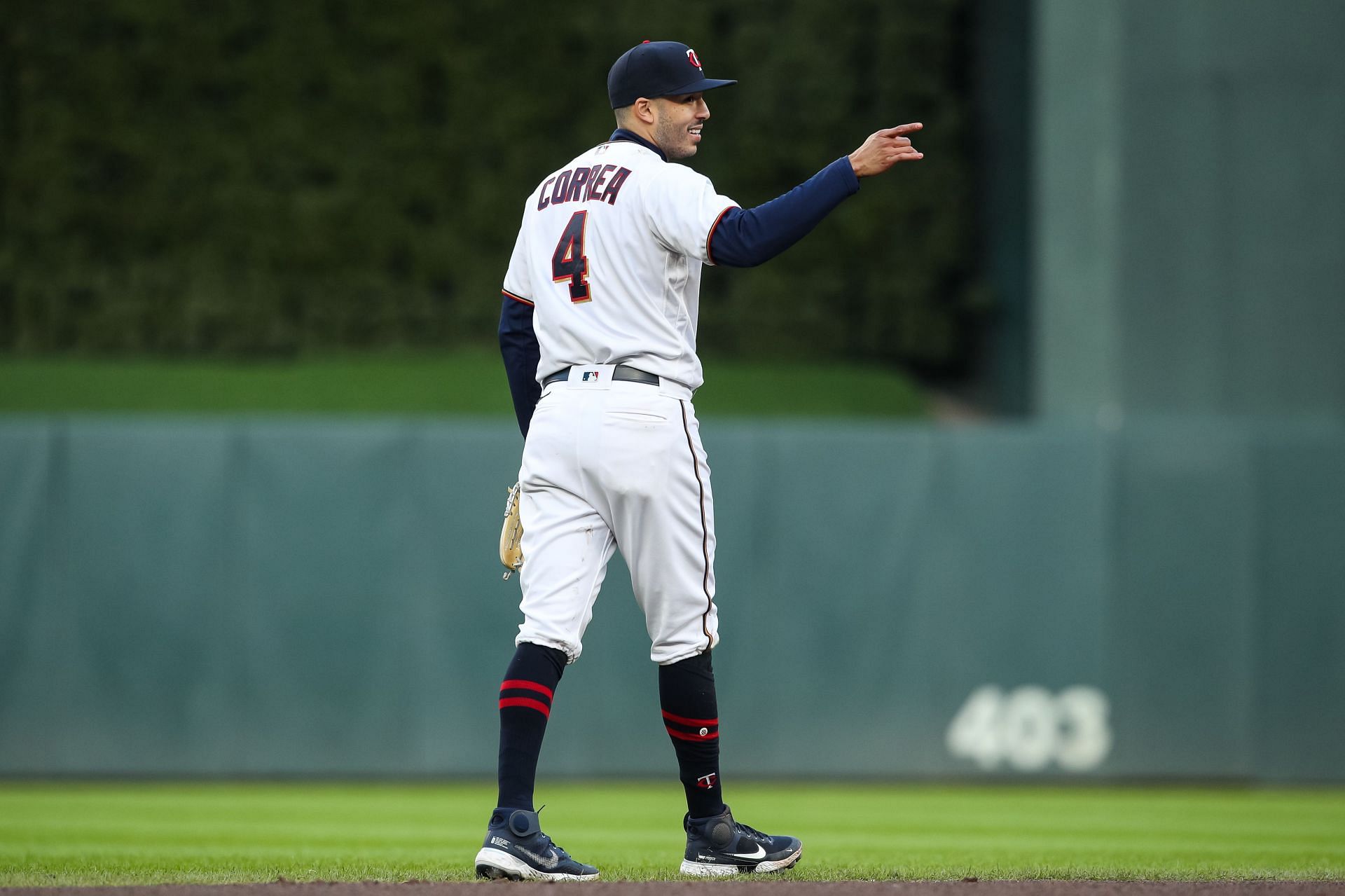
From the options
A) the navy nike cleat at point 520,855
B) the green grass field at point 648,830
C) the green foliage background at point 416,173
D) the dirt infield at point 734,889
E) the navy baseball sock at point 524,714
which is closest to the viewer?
the dirt infield at point 734,889

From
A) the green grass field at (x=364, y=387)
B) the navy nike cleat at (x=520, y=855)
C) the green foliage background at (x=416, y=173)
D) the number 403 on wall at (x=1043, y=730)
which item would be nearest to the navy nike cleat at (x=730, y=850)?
the navy nike cleat at (x=520, y=855)

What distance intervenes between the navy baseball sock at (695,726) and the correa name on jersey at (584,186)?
104 cm

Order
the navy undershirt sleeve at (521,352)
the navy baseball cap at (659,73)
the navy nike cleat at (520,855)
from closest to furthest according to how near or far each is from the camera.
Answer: the navy nike cleat at (520,855)
the navy baseball cap at (659,73)
the navy undershirt sleeve at (521,352)

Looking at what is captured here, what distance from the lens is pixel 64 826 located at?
218 inches

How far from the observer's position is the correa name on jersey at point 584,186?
3.52m

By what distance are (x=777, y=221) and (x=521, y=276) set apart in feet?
2.24

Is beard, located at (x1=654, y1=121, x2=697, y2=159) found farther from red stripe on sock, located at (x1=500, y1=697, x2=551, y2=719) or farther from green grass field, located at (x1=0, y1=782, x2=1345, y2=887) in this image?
green grass field, located at (x1=0, y1=782, x2=1345, y2=887)

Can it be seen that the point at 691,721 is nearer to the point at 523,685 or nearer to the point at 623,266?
the point at 523,685

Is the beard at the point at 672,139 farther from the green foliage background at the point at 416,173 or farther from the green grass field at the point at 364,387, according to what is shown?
the green foliage background at the point at 416,173

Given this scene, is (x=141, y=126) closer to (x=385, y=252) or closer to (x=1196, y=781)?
(x=385, y=252)

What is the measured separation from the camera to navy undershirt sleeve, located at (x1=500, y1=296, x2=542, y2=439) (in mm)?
3740

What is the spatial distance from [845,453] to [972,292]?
2.93 metres

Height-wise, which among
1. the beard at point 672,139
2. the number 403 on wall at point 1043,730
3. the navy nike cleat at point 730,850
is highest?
the beard at point 672,139

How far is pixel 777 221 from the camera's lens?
3320 mm
